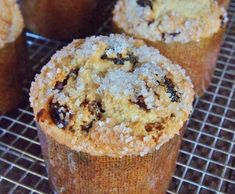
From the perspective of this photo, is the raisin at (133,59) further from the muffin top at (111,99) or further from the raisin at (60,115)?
the raisin at (60,115)

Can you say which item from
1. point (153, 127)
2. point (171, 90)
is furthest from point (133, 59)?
point (153, 127)

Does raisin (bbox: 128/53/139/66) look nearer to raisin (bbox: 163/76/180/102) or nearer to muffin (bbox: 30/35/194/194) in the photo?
muffin (bbox: 30/35/194/194)

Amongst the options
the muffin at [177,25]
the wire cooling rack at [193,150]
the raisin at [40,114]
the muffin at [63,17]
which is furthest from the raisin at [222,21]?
the raisin at [40,114]

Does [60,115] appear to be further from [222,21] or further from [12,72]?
[222,21]

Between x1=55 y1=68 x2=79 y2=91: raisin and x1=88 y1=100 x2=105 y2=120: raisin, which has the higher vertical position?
x1=55 y1=68 x2=79 y2=91: raisin

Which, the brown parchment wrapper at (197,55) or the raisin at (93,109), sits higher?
the raisin at (93,109)

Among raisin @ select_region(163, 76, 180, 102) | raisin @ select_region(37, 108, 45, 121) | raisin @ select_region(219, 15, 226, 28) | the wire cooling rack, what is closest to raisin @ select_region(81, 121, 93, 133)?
raisin @ select_region(37, 108, 45, 121)
